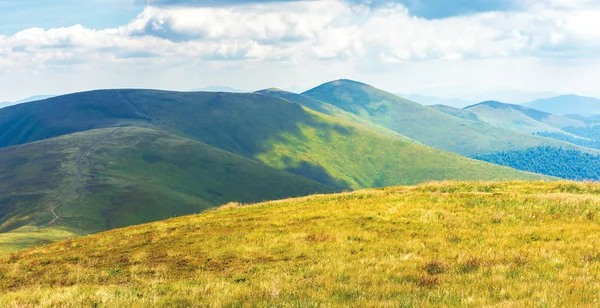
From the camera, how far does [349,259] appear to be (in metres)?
17.6

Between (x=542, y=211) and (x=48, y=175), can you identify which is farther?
(x=48, y=175)

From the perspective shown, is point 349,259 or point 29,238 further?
point 29,238

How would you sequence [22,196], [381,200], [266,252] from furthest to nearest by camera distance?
[22,196] → [381,200] → [266,252]

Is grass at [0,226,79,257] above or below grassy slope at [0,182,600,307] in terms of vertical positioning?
below

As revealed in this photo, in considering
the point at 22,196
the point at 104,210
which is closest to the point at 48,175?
the point at 22,196

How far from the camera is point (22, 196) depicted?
6752 inches

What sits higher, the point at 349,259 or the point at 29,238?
the point at 349,259

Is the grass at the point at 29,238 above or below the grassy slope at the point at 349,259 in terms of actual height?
below

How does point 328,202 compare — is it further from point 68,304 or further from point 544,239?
point 68,304

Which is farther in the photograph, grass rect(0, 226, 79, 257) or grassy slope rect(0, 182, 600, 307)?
grass rect(0, 226, 79, 257)

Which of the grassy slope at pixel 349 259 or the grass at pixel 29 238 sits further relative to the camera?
the grass at pixel 29 238

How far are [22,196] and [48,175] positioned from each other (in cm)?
2476

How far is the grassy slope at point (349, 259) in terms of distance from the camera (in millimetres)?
12656

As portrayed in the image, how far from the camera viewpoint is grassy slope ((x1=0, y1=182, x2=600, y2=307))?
12.7m
